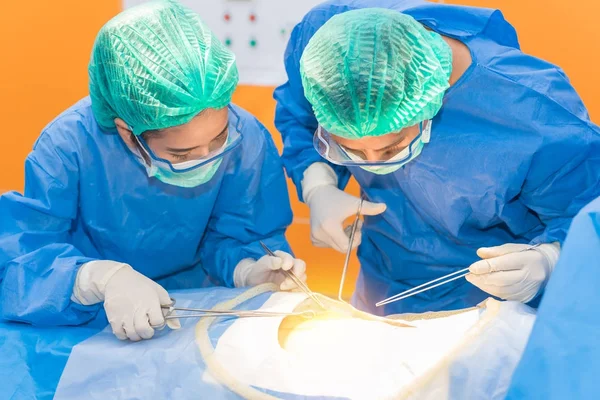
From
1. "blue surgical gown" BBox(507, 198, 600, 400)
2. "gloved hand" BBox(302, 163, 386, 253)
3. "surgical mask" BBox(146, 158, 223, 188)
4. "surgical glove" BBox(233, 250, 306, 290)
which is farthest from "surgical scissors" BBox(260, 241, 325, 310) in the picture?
"blue surgical gown" BBox(507, 198, 600, 400)

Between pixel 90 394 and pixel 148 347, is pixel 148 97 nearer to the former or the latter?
pixel 148 347

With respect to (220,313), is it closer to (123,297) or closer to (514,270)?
(123,297)

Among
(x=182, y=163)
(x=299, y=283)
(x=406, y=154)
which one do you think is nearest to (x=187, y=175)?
(x=182, y=163)

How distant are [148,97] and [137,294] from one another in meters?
0.50

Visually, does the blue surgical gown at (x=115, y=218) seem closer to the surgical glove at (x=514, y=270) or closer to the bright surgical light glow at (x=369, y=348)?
the bright surgical light glow at (x=369, y=348)

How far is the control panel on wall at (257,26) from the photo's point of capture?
3270mm

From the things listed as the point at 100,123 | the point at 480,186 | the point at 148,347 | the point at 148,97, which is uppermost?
the point at 148,97

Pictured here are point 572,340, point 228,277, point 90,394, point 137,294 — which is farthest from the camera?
point 228,277

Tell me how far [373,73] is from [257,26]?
1760 millimetres

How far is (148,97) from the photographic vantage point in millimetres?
1763

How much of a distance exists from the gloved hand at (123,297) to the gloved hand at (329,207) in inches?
24.7

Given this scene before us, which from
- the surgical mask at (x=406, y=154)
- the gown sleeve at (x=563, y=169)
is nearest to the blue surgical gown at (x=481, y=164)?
the gown sleeve at (x=563, y=169)

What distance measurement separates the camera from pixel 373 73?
166 cm

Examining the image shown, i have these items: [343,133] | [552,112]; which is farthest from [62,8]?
[552,112]
